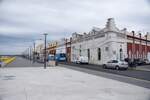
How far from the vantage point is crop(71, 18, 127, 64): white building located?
3516 centimetres

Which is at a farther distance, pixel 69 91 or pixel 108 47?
pixel 108 47

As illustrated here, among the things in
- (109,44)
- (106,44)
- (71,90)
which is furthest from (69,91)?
(106,44)

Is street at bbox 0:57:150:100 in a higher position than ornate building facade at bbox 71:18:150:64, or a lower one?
lower

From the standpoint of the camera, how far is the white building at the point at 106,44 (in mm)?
35156


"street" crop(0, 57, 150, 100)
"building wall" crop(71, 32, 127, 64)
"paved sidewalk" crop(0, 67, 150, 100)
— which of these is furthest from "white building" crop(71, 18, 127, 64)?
"paved sidewalk" crop(0, 67, 150, 100)

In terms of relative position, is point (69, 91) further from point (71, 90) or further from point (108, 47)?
point (108, 47)

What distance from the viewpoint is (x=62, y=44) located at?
63812 mm

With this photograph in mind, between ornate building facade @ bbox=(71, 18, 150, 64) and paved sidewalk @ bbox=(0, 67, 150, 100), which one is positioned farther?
ornate building facade @ bbox=(71, 18, 150, 64)

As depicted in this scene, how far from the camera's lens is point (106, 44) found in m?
36.1

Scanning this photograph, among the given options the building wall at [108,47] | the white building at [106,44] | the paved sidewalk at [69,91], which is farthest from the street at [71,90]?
the building wall at [108,47]

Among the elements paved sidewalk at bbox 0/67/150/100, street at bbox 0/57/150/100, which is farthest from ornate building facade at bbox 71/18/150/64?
paved sidewalk at bbox 0/67/150/100

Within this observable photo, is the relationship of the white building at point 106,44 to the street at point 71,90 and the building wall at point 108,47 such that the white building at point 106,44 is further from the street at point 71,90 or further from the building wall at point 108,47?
the street at point 71,90

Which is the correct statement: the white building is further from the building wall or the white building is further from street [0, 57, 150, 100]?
street [0, 57, 150, 100]

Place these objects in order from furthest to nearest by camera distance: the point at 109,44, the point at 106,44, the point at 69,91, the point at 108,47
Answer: the point at 106,44 < the point at 108,47 < the point at 109,44 < the point at 69,91
